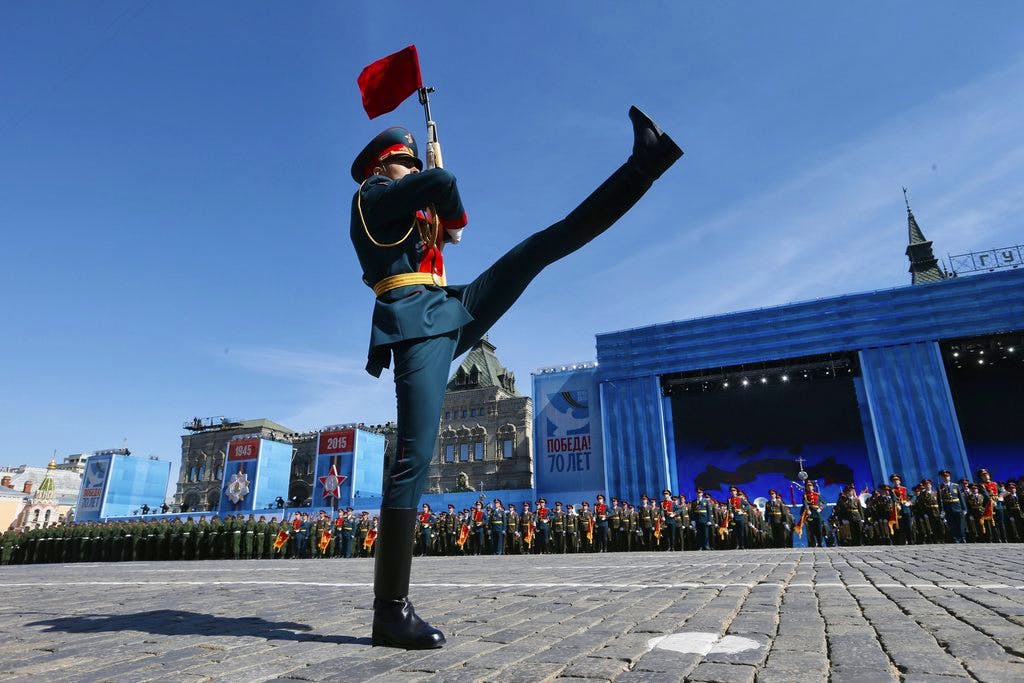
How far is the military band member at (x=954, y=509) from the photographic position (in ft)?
43.9

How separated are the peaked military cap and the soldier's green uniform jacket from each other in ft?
0.68

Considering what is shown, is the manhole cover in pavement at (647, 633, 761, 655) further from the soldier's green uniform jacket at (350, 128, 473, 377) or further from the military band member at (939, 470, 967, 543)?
the military band member at (939, 470, 967, 543)

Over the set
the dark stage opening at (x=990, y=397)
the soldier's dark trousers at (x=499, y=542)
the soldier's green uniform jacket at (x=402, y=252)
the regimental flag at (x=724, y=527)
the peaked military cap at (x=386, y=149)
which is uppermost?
the dark stage opening at (x=990, y=397)

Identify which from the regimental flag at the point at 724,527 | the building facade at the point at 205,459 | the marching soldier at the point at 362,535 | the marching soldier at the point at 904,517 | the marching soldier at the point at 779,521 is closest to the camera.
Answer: the marching soldier at the point at 904,517

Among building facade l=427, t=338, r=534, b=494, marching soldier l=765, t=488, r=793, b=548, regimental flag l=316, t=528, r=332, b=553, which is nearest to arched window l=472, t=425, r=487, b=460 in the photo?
building facade l=427, t=338, r=534, b=494

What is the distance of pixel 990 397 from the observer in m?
22.9

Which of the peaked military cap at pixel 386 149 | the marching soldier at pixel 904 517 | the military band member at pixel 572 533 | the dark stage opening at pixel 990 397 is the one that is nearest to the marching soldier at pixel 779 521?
the marching soldier at pixel 904 517

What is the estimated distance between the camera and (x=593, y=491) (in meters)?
27.4

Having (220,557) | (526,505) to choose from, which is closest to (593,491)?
(526,505)

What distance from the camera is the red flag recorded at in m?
3.14

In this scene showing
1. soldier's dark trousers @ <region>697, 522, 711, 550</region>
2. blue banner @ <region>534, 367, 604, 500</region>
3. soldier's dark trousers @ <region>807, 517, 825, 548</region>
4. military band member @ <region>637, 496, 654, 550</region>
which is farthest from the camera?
blue banner @ <region>534, 367, 604, 500</region>

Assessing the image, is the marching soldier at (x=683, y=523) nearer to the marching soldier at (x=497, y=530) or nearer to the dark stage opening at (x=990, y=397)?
the marching soldier at (x=497, y=530)

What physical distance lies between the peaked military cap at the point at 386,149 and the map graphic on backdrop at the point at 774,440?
24176 mm

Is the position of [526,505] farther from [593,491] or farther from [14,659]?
Result: [14,659]
